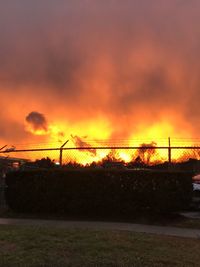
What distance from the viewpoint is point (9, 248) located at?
970cm

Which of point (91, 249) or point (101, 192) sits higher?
point (101, 192)

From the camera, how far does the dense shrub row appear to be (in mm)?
15672

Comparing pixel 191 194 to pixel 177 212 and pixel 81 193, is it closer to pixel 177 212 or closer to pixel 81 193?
pixel 177 212

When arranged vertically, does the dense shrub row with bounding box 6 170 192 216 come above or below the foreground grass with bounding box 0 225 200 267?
above

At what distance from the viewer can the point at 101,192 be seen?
1600cm

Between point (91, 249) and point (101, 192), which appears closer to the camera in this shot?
point (91, 249)

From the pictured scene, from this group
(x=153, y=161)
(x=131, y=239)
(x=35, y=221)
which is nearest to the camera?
(x=131, y=239)

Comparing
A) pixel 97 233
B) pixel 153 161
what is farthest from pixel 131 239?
pixel 153 161

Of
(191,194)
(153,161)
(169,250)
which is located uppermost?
(153,161)

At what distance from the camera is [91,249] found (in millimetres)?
9570

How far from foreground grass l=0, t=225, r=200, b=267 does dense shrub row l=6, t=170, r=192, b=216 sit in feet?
12.7

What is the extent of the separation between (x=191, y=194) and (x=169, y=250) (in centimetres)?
595

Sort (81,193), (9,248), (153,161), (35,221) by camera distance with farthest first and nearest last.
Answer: (153,161) < (81,193) < (35,221) < (9,248)

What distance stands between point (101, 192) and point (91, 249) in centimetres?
644
